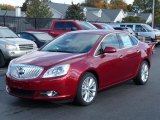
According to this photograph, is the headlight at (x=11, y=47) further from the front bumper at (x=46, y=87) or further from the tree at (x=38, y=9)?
the tree at (x=38, y=9)

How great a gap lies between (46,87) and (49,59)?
644 mm

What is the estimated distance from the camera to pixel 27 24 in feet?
100

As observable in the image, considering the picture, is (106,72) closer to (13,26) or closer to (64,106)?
(64,106)

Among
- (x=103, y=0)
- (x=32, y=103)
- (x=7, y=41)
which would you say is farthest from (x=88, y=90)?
(x=103, y=0)

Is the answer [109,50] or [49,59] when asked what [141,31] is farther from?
[49,59]

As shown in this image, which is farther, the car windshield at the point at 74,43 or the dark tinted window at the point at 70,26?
the dark tinted window at the point at 70,26

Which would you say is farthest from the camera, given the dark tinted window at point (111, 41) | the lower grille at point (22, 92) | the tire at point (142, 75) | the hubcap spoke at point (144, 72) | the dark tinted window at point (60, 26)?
the dark tinted window at point (60, 26)

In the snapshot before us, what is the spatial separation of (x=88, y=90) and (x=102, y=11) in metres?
83.6

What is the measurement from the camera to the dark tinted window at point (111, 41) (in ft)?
27.5

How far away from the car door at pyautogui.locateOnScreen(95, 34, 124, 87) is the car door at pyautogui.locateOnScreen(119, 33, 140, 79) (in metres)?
0.21

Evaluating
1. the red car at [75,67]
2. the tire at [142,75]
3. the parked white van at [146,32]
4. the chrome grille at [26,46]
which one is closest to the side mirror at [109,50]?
the red car at [75,67]

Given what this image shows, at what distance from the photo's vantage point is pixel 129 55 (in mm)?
9094

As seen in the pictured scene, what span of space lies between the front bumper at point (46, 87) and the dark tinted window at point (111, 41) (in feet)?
5.15

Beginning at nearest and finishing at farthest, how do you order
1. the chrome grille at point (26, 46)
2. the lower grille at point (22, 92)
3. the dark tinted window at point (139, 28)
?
the lower grille at point (22, 92), the chrome grille at point (26, 46), the dark tinted window at point (139, 28)
